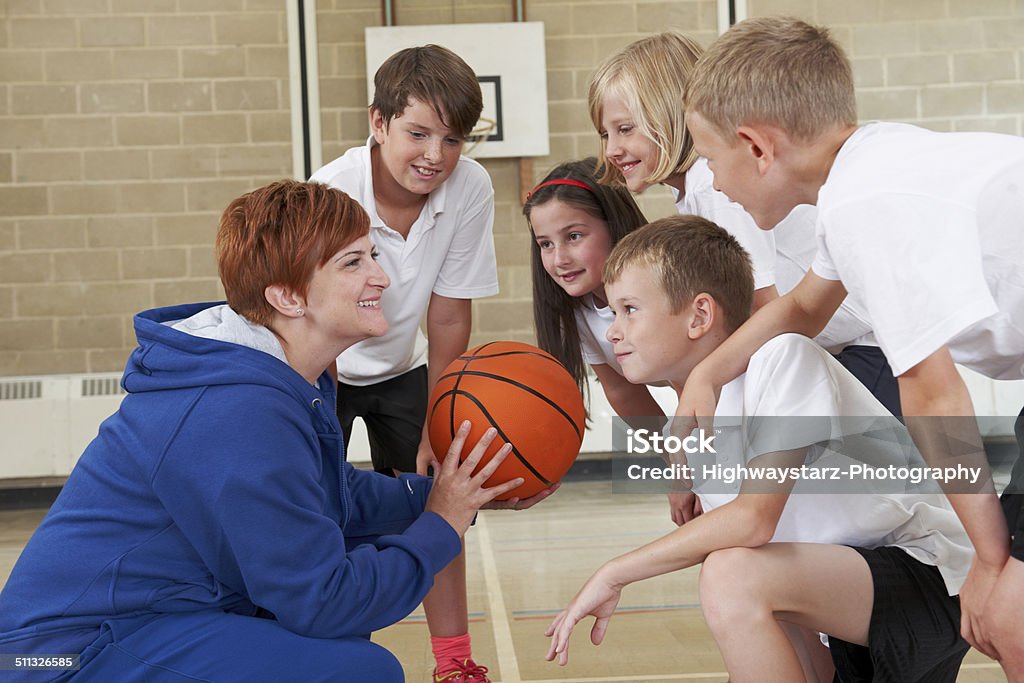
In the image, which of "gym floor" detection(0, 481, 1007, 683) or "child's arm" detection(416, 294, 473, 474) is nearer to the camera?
"gym floor" detection(0, 481, 1007, 683)

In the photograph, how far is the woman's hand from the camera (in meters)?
1.86

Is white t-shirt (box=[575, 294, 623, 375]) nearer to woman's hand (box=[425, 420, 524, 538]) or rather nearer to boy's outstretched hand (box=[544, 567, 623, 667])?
woman's hand (box=[425, 420, 524, 538])

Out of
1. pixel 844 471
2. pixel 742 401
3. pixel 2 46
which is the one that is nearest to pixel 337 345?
pixel 742 401

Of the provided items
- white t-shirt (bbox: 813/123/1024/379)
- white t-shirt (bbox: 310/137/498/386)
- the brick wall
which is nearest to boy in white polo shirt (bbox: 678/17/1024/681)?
white t-shirt (bbox: 813/123/1024/379)

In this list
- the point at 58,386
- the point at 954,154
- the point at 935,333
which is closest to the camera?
the point at 935,333

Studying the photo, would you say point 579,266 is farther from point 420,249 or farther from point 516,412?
point 516,412

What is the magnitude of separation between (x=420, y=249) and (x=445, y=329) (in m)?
0.26

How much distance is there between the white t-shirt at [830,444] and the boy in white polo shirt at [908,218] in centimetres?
16

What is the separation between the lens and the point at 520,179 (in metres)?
6.34

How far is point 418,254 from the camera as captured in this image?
267 cm

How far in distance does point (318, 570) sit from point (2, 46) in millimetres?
5794

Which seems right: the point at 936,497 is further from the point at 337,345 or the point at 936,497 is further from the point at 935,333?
the point at 337,345

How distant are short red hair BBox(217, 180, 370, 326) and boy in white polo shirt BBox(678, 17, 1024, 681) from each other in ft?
2.10

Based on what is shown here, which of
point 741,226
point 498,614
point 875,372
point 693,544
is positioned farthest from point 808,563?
point 498,614
